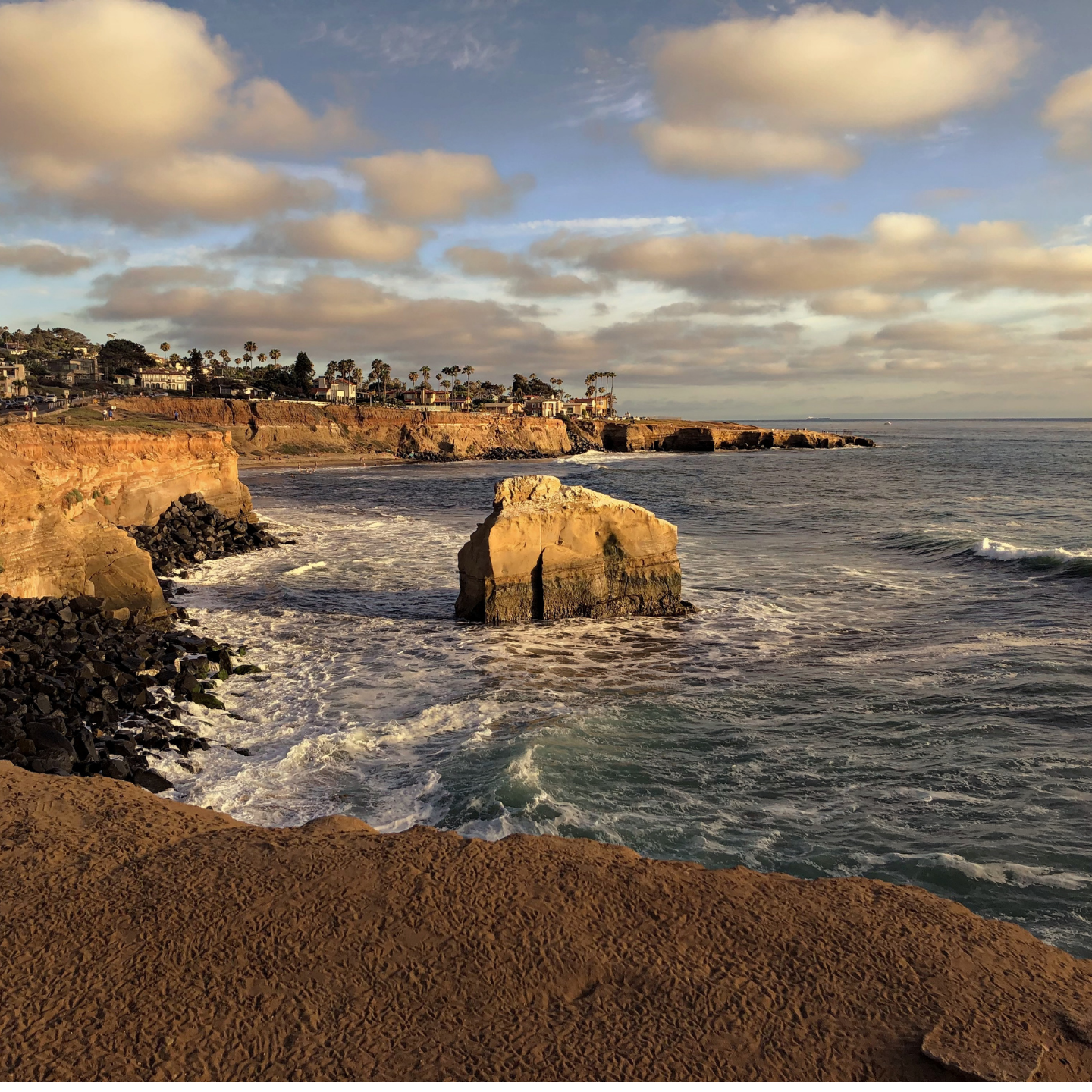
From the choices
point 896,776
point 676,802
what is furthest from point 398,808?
point 896,776

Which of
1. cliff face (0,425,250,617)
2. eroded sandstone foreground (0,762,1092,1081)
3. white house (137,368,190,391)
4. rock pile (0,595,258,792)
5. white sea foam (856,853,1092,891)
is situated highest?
white house (137,368,190,391)

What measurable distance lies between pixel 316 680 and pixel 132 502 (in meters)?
18.8

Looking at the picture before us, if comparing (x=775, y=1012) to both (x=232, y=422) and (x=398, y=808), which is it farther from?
(x=232, y=422)

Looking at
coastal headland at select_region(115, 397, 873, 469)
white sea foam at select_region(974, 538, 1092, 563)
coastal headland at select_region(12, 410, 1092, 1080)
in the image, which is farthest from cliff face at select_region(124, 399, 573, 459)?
coastal headland at select_region(12, 410, 1092, 1080)

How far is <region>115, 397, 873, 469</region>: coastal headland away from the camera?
90.0m

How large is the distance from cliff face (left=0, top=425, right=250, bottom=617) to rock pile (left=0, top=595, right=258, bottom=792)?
923 mm

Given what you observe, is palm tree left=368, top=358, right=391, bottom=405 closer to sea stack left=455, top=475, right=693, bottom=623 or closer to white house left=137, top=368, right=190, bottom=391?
white house left=137, top=368, right=190, bottom=391

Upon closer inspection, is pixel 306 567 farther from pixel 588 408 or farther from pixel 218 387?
pixel 588 408

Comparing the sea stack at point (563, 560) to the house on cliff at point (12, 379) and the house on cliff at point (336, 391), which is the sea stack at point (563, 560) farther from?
the house on cliff at point (336, 391)

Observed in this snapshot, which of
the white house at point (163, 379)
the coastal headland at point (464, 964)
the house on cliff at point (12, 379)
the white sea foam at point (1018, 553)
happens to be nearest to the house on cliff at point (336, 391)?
the white house at point (163, 379)

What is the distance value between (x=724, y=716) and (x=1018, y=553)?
17.2m

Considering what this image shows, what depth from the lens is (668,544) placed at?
18.3 metres

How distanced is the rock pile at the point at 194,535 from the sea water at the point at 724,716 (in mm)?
A: 1625

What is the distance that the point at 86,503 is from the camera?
2000 cm
